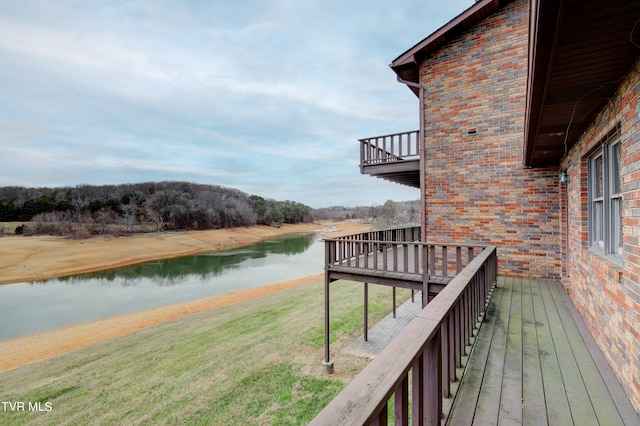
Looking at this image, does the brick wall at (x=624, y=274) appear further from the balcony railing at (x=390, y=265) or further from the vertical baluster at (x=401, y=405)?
the vertical baluster at (x=401, y=405)

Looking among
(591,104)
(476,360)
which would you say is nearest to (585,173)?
(591,104)

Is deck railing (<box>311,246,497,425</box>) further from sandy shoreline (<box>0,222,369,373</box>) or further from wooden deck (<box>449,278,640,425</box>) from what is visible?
sandy shoreline (<box>0,222,369,373</box>)

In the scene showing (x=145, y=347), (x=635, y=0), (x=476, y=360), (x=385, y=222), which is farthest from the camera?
(x=385, y=222)

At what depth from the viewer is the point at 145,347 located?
29.2 feet

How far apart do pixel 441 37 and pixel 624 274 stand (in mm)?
6587

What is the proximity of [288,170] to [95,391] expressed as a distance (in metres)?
75.9

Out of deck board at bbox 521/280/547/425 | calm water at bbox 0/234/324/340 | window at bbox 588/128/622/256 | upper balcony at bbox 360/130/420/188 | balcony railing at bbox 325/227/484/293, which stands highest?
upper balcony at bbox 360/130/420/188

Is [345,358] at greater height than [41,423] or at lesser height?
greater

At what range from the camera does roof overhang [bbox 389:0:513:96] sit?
6.30 metres

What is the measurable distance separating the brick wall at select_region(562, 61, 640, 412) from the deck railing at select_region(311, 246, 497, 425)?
106cm

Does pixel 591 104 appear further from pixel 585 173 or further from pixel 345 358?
pixel 345 358

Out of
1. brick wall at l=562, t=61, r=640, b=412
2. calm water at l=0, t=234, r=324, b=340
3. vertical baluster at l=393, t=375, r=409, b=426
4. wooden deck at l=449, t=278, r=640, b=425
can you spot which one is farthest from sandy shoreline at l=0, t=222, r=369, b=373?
brick wall at l=562, t=61, r=640, b=412

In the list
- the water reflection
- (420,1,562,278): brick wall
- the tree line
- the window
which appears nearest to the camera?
the window

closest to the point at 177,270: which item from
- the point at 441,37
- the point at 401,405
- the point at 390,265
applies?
the point at 390,265
